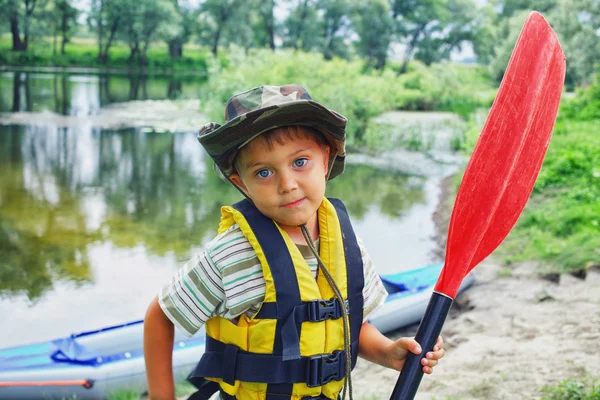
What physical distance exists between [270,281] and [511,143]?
748 mm

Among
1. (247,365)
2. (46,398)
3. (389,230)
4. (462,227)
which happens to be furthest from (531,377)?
(389,230)

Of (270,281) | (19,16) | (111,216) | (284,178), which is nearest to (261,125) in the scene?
(284,178)

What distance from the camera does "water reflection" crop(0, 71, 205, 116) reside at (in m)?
17.1

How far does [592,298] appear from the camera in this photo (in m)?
4.27

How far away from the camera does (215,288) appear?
143 centimetres

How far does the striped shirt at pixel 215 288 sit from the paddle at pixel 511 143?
528 mm

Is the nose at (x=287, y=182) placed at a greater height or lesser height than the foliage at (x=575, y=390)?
greater

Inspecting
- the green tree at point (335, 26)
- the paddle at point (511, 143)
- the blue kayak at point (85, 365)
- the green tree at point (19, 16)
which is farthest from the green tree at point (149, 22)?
the paddle at point (511, 143)

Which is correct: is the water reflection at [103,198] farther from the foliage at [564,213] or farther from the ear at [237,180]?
the ear at [237,180]

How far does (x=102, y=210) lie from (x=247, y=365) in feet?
23.2

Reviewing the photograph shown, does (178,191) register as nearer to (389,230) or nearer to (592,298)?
(389,230)

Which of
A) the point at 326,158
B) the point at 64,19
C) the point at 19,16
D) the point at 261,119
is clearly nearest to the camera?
the point at 261,119

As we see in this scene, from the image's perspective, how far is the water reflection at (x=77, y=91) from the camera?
56.2 ft

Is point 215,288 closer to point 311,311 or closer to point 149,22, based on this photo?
point 311,311
